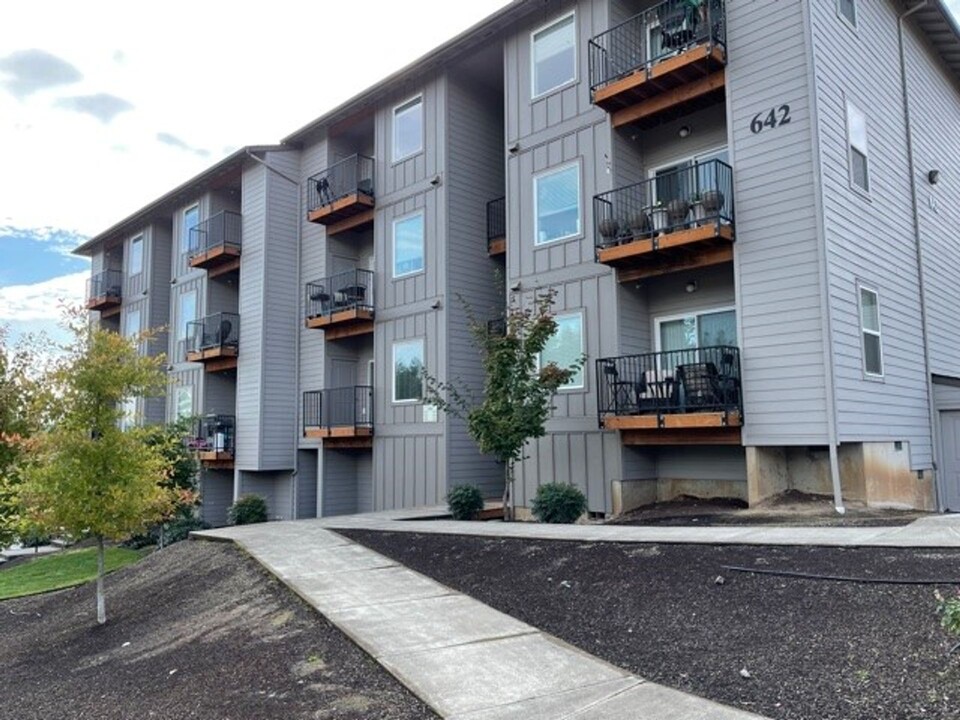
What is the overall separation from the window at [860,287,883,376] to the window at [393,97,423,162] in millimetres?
9875

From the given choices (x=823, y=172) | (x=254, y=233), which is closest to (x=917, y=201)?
(x=823, y=172)

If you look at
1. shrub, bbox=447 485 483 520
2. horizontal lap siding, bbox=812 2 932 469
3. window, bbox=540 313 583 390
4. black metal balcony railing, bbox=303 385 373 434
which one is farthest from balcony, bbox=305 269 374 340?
horizontal lap siding, bbox=812 2 932 469

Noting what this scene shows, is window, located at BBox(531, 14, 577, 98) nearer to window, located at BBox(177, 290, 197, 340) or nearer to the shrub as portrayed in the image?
the shrub

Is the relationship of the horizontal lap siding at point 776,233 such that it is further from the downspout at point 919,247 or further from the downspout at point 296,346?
the downspout at point 296,346

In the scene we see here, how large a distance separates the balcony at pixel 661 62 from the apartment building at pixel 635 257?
2.1 inches

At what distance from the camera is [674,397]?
11.1 metres

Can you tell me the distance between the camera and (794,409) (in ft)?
33.8

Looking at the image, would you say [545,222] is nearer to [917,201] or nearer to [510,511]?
[510,511]

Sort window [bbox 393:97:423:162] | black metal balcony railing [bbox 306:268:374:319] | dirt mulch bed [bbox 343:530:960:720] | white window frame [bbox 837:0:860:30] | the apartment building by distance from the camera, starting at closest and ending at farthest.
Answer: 1. dirt mulch bed [bbox 343:530:960:720]
2. the apartment building
3. white window frame [bbox 837:0:860:30]
4. window [bbox 393:97:423:162]
5. black metal balcony railing [bbox 306:268:374:319]

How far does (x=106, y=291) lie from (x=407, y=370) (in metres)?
16.6

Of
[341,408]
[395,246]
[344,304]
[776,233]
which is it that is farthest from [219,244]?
[776,233]

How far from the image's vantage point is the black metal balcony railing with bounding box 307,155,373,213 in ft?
59.5

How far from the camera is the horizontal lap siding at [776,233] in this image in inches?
405

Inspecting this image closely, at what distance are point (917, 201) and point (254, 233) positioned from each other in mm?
15763
